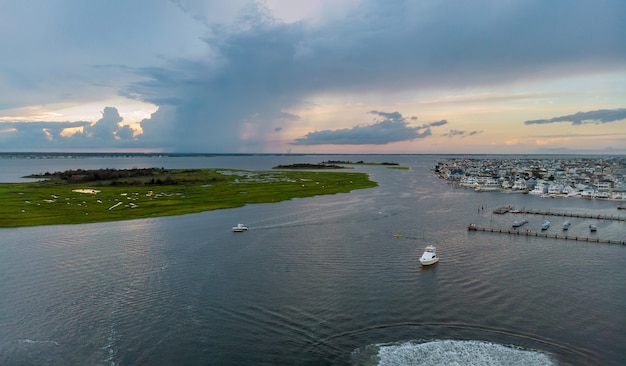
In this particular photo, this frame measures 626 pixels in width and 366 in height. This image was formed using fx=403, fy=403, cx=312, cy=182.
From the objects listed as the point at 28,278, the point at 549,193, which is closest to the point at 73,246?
the point at 28,278

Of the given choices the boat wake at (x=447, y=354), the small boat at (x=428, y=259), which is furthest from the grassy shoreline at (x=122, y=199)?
the boat wake at (x=447, y=354)

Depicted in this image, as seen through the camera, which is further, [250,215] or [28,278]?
[250,215]

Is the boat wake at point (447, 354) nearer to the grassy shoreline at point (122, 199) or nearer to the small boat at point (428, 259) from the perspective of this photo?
the small boat at point (428, 259)

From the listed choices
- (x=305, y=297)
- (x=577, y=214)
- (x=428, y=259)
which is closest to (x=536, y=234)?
(x=577, y=214)

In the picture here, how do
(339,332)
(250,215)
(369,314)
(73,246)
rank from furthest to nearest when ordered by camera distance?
(250,215) → (73,246) → (369,314) → (339,332)

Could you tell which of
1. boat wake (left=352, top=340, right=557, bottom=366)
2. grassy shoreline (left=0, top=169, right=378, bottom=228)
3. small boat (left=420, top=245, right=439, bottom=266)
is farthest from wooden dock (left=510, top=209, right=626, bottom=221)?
boat wake (left=352, top=340, right=557, bottom=366)

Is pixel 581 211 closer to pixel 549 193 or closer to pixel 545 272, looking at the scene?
pixel 549 193

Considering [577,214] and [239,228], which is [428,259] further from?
[577,214]
